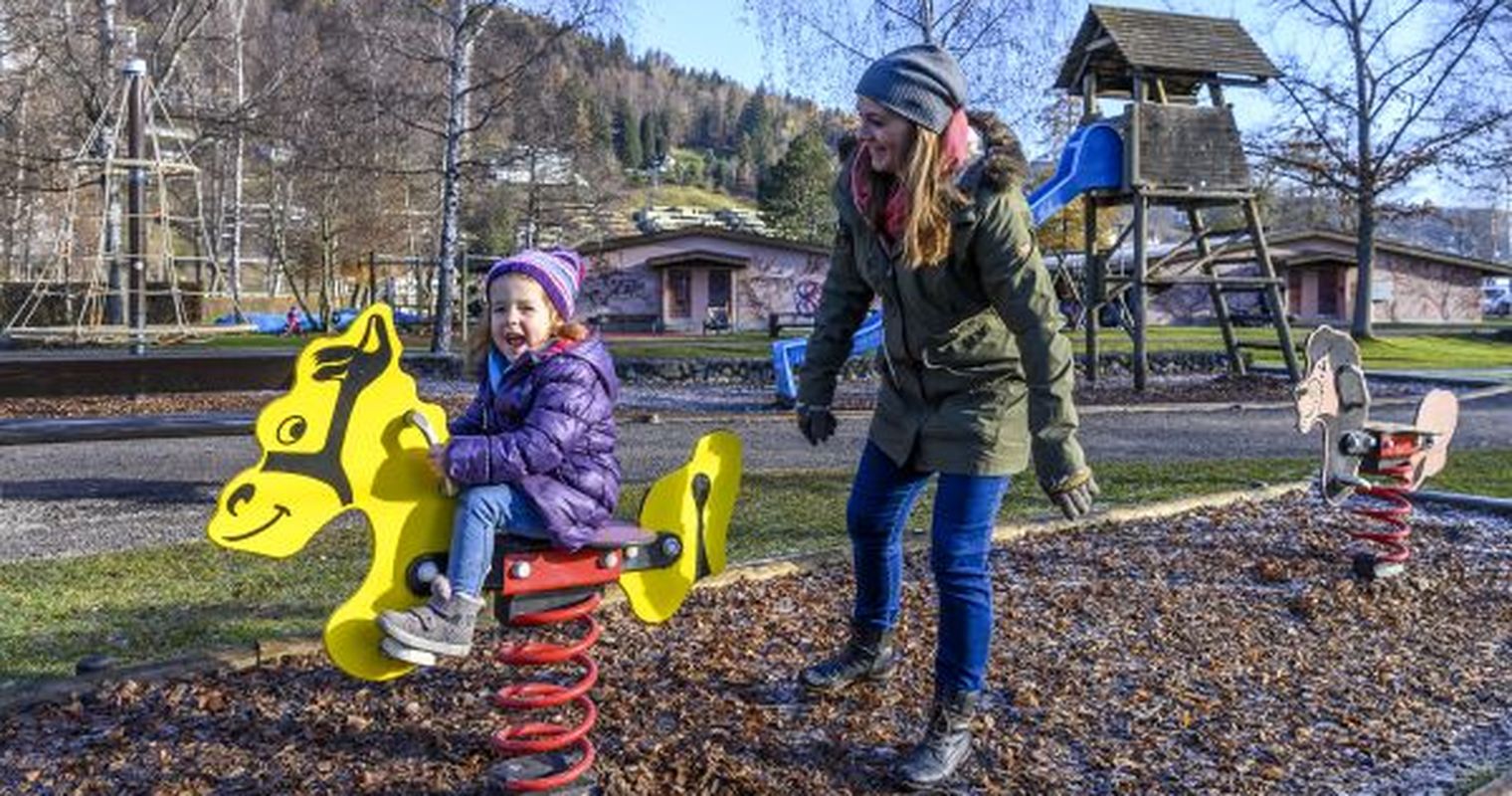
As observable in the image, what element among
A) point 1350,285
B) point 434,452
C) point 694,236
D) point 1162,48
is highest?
point 1162,48

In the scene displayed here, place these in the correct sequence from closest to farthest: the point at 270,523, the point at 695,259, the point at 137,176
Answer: the point at 270,523
the point at 137,176
the point at 695,259

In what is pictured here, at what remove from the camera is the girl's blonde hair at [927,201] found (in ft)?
10.6

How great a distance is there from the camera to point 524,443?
299 centimetres

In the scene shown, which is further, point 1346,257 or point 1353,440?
point 1346,257

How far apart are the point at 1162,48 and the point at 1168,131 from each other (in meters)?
1.27

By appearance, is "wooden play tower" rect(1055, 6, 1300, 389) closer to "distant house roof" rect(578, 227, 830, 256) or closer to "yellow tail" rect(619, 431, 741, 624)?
"yellow tail" rect(619, 431, 741, 624)

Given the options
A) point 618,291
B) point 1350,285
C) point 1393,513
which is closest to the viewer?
point 1393,513

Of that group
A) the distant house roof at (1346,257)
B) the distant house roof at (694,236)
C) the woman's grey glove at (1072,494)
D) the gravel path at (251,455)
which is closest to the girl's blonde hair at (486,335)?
the woman's grey glove at (1072,494)

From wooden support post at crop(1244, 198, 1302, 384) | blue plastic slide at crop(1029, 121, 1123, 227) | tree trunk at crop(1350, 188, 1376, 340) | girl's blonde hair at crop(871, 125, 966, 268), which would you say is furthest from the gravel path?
tree trunk at crop(1350, 188, 1376, 340)

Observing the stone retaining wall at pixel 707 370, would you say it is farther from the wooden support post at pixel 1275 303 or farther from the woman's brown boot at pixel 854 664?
the woman's brown boot at pixel 854 664

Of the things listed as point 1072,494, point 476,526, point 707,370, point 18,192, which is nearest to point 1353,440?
point 1072,494

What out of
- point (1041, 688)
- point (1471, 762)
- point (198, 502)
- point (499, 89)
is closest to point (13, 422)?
point (198, 502)

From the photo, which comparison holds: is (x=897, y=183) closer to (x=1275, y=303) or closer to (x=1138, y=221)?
(x=1138, y=221)

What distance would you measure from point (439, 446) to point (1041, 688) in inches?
80.7
